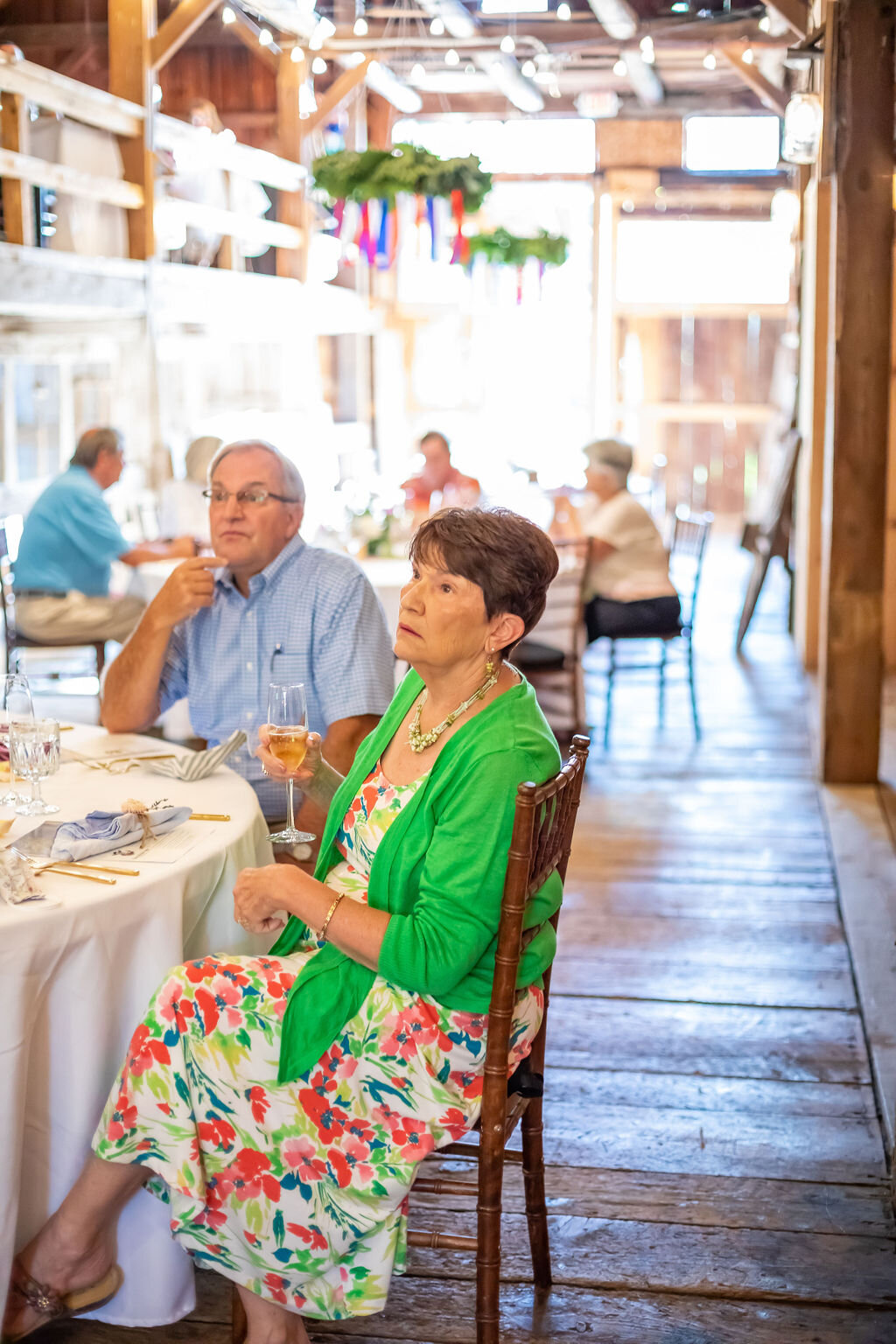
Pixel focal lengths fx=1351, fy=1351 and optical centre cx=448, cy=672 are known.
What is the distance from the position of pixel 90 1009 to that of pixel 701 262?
1155 cm

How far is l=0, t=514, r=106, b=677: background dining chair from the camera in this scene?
5402mm

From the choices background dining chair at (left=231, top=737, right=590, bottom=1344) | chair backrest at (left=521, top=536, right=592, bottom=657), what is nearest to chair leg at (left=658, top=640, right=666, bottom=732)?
chair backrest at (left=521, top=536, right=592, bottom=657)

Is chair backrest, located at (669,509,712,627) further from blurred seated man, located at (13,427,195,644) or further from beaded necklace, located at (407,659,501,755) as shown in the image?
beaded necklace, located at (407,659,501,755)

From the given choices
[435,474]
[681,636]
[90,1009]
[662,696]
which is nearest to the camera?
[90,1009]

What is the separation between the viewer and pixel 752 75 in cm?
829

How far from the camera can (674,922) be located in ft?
13.0

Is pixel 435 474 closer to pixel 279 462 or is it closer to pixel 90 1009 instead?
pixel 279 462

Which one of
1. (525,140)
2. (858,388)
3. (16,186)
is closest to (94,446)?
(16,186)

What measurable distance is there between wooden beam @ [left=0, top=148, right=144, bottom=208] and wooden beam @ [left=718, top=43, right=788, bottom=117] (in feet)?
12.6

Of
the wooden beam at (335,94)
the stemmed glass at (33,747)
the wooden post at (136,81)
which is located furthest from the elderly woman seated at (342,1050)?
the wooden beam at (335,94)

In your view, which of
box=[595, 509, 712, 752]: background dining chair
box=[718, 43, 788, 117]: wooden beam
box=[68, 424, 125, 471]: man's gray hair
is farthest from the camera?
box=[718, 43, 788, 117]: wooden beam

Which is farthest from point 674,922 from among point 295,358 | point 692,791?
point 295,358

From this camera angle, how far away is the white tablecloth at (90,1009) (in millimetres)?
1848

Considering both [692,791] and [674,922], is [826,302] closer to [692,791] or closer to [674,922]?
[692,791]
